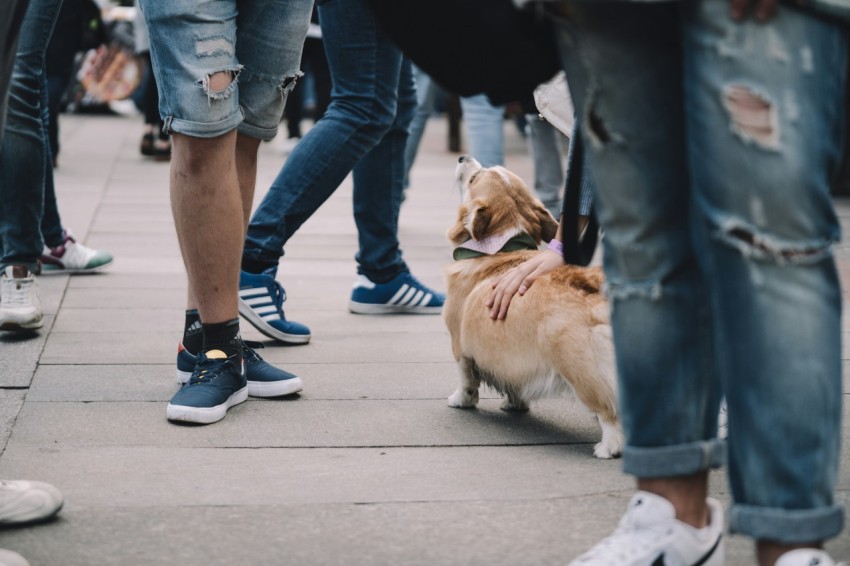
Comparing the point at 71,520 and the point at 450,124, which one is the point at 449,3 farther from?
the point at 450,124

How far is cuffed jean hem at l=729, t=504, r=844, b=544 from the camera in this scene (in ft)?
5.64

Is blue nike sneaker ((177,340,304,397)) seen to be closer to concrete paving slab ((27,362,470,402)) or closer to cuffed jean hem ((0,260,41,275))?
concrete paving slab ((27,362,470,402))

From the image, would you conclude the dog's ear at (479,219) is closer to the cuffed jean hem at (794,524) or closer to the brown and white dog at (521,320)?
the brown and white dog at (521,320)

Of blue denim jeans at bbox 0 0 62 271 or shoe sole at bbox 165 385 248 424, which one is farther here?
blue denim jeans at bbox 0 0 62 271

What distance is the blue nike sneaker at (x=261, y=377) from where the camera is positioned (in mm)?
3404

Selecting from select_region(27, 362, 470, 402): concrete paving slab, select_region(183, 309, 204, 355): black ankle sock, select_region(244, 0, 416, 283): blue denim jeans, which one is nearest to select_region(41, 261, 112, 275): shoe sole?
select_region(244, 0, 416, 283): blue denim jeans

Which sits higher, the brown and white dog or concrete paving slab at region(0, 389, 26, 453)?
the brown and white dog

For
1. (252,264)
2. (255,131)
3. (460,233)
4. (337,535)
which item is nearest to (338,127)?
(252,264)

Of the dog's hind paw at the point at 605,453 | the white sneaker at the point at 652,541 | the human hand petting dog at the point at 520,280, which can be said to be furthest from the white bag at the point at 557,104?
the white sneaker at the point at 652,541

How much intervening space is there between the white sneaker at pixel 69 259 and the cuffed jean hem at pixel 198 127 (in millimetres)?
2371

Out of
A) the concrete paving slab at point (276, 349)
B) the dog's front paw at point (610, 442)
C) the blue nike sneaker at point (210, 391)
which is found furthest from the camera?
the concrete paving slab at point (276, 349)

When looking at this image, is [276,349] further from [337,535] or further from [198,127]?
[337,535]

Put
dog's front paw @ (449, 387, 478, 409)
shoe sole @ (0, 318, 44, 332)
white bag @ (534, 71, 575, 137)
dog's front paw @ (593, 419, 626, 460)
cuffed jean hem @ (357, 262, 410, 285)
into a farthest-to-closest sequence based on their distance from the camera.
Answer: cuffed jean hem @ (357, 262, 410, 285), shoe sole @ (0, 318, 44, 332), white bag @ (534, 71, 575, 137), dog's front paw @ (449, 387, 478, 409), dog's front paw @ (593, 419, 626, 460)

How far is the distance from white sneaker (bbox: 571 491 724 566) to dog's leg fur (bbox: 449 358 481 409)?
137 cm
